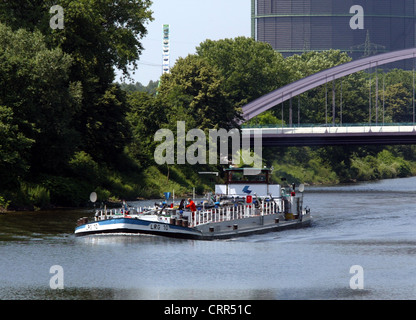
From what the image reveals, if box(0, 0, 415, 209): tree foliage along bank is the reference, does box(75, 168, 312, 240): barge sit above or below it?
below

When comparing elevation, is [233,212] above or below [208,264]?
above

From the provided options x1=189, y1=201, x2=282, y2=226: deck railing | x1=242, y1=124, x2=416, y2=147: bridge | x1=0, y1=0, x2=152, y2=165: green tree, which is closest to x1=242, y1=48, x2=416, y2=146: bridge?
x1=242, y1=124, x2=416, y2=147: bridge

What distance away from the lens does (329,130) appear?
105312mm

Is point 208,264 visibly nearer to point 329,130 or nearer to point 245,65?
point 329,130

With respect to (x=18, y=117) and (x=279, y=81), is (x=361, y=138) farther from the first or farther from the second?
(x=18, y=117)

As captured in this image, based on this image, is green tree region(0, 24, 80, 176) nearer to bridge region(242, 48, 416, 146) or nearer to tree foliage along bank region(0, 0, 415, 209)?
tree foliage along bank region(0, 0, 415, 209)

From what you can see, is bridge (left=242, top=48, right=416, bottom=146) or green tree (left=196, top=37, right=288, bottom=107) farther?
green tree (left=196, top=37, right=288, bottom=107)

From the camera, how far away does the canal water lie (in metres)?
30.4

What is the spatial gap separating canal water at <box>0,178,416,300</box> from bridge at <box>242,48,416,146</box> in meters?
48.1

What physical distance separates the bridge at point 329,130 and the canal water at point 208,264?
48.1 meters

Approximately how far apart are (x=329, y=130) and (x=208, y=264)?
70849 mm

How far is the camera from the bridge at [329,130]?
101969 millimetres

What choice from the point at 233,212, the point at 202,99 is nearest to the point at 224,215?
the point at 233,212
